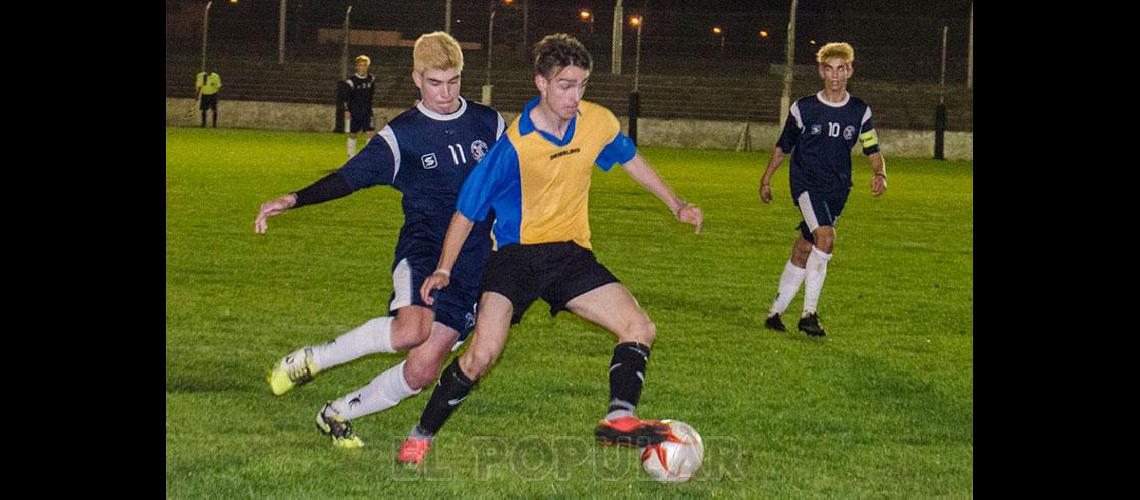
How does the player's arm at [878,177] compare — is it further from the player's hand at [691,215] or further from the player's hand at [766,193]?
the player's hand at [691,215]

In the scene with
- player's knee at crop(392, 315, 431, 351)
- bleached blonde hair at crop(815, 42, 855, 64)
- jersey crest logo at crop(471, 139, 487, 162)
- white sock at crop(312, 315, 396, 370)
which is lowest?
white sock at crop(312, 315, 396, 370)

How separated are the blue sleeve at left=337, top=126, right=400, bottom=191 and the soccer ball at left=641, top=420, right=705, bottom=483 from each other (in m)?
1.66

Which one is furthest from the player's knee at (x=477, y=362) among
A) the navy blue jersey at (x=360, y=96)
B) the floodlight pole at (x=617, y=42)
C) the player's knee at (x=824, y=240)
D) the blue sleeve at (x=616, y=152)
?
the floodlight pole at (x=617, y=42)

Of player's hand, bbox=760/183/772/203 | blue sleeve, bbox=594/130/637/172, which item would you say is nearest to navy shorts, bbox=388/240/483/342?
blue sleeve, bbox=594/130/637/172

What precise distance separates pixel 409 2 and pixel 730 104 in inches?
498

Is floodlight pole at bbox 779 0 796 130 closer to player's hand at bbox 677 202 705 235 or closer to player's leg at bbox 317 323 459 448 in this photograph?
player's hand at bbox 677 202 705 235

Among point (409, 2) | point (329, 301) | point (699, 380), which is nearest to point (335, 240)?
point (329, 301)

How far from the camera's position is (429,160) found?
6.11m

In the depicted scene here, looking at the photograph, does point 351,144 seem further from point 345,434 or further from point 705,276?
point 345,434

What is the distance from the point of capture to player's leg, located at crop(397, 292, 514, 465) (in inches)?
221

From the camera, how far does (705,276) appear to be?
1213 centimetres

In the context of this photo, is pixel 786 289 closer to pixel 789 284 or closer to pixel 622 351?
pixel 789 284
